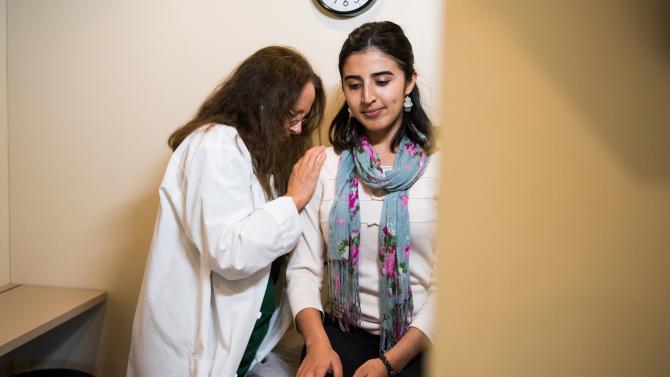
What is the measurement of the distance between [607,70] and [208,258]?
0.94m

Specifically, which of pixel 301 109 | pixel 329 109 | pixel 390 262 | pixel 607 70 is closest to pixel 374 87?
pixel 301 109

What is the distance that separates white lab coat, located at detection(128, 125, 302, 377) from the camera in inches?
38.3

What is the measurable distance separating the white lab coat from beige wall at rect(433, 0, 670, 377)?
812 mm

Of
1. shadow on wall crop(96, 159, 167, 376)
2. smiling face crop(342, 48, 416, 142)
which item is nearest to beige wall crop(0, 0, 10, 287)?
shadow on wall crop(96, 159, 167, 376)

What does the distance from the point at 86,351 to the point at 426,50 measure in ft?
5.83

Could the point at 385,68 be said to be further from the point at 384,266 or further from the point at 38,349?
the point at 38,349

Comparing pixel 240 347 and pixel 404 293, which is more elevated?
pixel 404 293

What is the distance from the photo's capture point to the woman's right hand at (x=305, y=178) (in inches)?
44.0

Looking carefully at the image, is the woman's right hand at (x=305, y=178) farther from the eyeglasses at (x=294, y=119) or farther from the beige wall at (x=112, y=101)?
the beige wall at (x=112, y=101)

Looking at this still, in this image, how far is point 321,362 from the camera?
0.97 m

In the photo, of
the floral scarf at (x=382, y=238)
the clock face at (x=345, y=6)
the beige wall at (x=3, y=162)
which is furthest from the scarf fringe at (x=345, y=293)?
the beige wall at (x=3, y=162)

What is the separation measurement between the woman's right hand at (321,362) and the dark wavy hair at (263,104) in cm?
45

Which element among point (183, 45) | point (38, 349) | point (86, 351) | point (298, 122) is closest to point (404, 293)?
point (298, 122)

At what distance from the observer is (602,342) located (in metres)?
0.20
